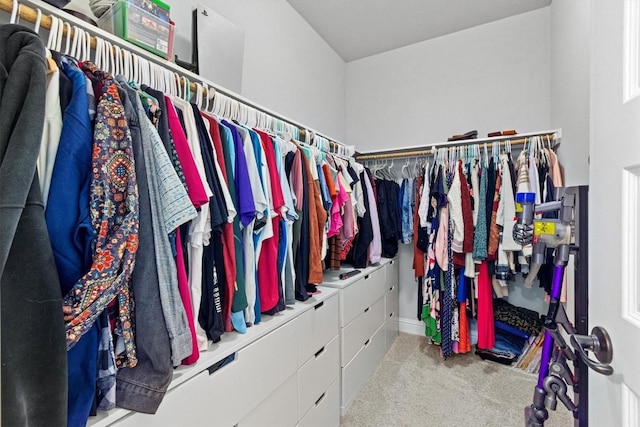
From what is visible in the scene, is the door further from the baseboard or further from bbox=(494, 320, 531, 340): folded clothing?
the baseboard

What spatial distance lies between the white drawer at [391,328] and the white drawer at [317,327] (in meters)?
0.99

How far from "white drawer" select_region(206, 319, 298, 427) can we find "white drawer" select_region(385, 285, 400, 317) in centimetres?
138

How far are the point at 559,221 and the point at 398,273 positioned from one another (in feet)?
6.37

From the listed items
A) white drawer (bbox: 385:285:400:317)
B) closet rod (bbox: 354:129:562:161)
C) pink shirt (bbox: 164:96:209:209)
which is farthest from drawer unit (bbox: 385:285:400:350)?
pink shirt (bbox: 164:96:209:209)

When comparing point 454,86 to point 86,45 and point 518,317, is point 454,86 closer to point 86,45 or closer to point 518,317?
point 518,317

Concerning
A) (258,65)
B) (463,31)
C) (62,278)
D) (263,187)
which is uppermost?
(463,31)

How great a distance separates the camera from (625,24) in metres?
0.50

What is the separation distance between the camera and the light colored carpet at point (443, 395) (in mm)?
1629

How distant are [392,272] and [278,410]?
1.66 m

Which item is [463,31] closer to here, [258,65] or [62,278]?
[258,65]

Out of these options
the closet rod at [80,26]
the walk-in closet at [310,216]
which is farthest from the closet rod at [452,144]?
the closet rod at [80,26]

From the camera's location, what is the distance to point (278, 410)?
3.74 ft

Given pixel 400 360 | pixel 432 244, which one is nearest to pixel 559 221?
pixel 432 244

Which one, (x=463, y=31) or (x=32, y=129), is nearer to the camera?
(x=32, y=129)
